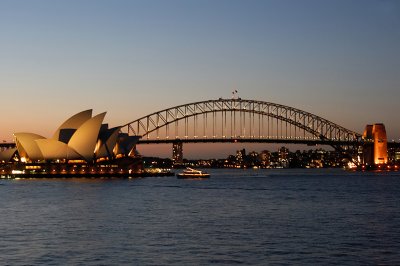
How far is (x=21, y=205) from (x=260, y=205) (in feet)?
52.0

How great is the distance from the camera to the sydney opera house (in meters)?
101

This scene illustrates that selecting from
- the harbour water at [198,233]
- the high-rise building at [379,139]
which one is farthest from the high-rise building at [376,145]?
the harbour water at [198,233]

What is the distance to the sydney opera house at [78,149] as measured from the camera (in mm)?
101062

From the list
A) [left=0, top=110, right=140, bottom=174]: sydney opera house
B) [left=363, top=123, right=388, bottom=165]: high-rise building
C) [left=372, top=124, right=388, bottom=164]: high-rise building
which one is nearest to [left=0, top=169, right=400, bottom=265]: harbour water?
[left=0, top=110, right=140, bottom=174]: sydney opera house

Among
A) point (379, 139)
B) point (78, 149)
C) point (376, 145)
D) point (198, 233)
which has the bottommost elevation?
point (198, 233)

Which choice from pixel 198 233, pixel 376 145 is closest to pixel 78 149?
pixel 376 145

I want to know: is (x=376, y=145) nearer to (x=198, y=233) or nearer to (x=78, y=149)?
(x=78, y=149)

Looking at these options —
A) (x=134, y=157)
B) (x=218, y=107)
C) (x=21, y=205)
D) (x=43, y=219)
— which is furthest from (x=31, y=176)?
(x=43, y=219)

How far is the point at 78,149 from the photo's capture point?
4129 inches

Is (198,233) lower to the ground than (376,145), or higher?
lower

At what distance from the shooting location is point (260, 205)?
48.8m

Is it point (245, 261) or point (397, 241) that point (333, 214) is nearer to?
point (397, 241)

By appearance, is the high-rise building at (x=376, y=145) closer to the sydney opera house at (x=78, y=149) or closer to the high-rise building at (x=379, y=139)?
the high-rise building at (x=379, y=139)

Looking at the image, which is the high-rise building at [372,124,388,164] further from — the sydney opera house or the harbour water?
the harbour water
